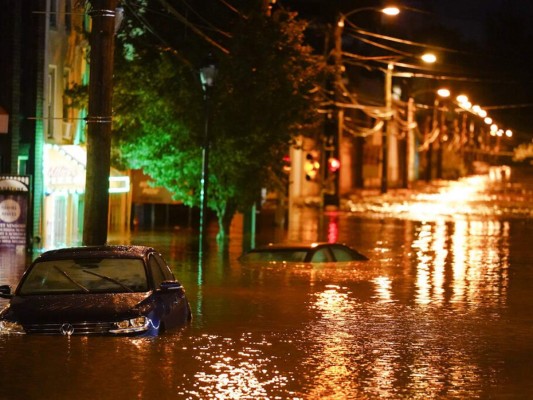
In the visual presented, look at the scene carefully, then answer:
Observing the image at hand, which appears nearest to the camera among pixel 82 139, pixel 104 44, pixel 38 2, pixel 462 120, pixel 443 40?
pixel 104 44

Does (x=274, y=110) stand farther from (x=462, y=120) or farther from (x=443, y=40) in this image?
(x=462, y=120)

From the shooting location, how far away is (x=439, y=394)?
10.6 meters

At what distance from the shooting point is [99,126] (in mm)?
18344

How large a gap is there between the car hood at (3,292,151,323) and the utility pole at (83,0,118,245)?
18.1ft

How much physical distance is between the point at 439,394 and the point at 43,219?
76.6 feet

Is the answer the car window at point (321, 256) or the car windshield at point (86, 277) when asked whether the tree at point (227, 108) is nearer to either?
the car window at point (321, 256)

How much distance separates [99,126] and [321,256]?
9448mm

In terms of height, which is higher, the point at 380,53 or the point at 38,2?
the point at 380,53

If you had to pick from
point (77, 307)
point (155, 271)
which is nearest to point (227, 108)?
point (155, 271)

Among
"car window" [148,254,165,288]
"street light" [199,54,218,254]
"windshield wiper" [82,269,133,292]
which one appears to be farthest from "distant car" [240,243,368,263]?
"windshield wiper" [82,269,133,292]

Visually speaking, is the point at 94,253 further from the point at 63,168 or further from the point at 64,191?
the point at 64,191

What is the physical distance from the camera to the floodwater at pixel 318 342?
1073 centimetres

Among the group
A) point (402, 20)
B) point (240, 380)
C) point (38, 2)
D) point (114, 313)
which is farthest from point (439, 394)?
point (402, 20)

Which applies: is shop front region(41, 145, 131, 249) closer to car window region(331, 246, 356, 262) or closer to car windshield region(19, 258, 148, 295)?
car window region(331, 246, 356, 262)
